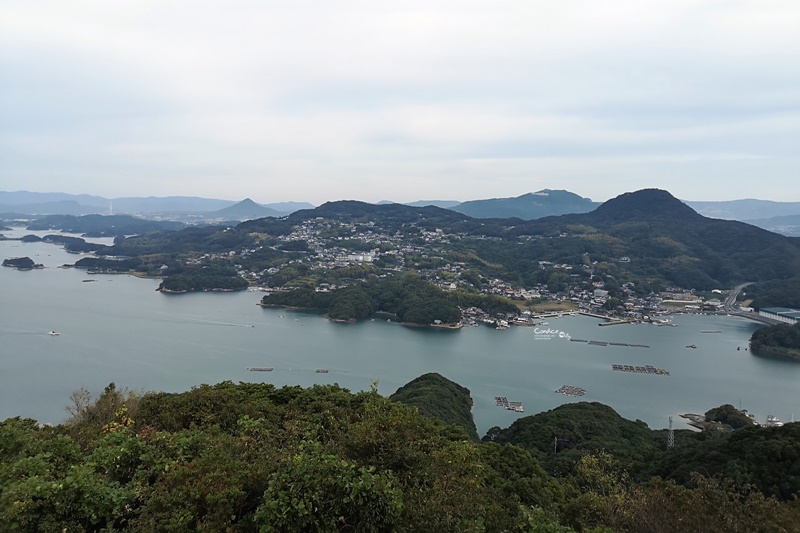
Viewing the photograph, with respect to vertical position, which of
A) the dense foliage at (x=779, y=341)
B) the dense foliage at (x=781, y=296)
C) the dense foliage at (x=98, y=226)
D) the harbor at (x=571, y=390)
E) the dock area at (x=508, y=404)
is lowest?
the dock area at (x=508, y=404)

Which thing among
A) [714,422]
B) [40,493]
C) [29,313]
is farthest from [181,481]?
[29,313]

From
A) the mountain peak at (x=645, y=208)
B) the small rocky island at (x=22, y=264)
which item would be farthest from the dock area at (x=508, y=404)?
the mountain peak at (x=645, y=208)

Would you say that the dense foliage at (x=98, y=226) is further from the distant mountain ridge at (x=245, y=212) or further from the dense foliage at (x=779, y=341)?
the dense foliage at (x=779, y=341)

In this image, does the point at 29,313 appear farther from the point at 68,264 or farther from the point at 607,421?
the point at 607,421

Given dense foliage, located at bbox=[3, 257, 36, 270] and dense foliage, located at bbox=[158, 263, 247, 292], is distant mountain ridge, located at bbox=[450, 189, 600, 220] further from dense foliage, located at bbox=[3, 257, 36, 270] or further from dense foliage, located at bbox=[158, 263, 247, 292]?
dense foliage, located at bbox=[3, 257, 36, 270]

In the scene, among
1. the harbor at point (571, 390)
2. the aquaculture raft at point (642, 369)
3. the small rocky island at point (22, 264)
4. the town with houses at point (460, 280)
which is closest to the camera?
the harbor at point (571, 390)
